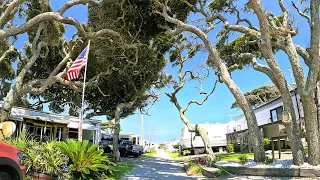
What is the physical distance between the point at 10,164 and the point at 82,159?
4.43 metres

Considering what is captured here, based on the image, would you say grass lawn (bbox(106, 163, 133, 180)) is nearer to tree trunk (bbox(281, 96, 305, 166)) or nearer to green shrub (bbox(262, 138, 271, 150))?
tree trunk (bbox(281, 96, 305, 166))

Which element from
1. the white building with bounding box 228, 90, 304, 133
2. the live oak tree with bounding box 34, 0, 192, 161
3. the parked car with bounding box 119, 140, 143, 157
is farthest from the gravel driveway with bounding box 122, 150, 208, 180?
the parked car with bounding box 119, 140, 143, 157

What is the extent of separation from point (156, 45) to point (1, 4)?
983cm

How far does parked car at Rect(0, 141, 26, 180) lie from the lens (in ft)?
14.9

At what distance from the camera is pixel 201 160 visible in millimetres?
13328

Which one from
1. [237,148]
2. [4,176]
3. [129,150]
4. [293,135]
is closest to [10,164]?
[4,176]

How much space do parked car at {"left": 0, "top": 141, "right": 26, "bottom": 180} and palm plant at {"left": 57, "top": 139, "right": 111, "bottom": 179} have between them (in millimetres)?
3788

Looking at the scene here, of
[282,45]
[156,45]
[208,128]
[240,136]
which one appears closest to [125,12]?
[156,45]

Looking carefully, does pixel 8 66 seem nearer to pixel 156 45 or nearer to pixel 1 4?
pixel 1 4

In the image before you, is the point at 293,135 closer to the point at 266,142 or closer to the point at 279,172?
the point at 279,172

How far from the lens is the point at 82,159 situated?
895 centimetres

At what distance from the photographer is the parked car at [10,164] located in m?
4.53

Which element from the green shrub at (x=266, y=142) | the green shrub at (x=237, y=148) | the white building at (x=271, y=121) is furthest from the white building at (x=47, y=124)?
the green shrub at (x=266, y=142)

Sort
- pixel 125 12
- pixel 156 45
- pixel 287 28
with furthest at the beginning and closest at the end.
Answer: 1. pixel 156 45
2. pixel 125 12
3. pixel 287 28
